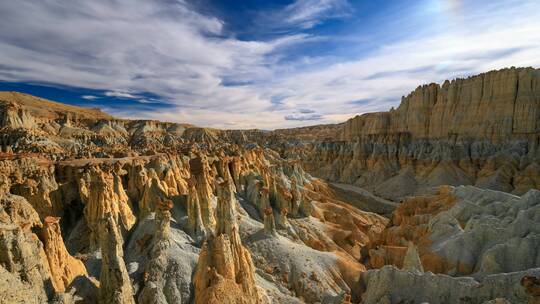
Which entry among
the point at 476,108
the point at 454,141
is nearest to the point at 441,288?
the point at 454,141

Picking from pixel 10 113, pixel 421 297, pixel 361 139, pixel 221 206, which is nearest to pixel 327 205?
pixel 221 206

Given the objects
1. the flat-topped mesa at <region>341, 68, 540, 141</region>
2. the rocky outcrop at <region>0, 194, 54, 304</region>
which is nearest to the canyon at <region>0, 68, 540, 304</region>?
the rocky outcrop at <region>0, 194, 54, 304</region>

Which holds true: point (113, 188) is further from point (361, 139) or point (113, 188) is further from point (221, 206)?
point (361, 139)

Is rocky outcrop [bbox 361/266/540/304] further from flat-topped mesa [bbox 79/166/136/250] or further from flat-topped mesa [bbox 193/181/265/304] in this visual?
flat-topped mesa [bbox 79/166/136/250]

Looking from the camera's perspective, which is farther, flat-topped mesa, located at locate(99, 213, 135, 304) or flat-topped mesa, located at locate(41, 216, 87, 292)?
flat-topped mesa, located at locate(41, 216, 87, 292)

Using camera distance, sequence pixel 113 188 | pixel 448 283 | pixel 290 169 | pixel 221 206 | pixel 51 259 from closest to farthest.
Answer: pixel 51 259, pixel 448 283, pixel 221 206, pixel 113 188, pixel 290 169

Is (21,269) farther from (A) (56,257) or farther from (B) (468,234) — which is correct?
(B) (468,234)
